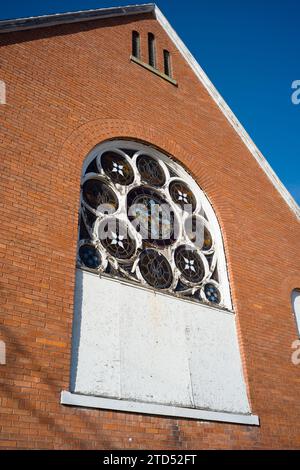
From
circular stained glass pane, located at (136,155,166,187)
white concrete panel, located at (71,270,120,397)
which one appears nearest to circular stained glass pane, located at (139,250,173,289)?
white concrete panel, located at (71,270,120,397)

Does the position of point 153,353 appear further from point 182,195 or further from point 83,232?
point 182,195

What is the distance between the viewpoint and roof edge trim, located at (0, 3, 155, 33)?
729 centimetres

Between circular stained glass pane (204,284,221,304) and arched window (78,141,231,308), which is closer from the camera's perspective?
arched window (78,141,231,308)

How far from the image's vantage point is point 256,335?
24.7 feet

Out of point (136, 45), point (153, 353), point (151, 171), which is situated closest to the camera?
point (153, 353)

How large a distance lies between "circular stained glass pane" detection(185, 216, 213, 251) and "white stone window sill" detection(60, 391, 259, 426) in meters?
3.02

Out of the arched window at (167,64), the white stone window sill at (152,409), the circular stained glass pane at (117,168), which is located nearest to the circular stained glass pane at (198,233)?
the circular stained glass pane at (117,168)

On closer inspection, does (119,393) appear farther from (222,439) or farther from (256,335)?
(256,335)

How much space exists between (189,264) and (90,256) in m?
1.98

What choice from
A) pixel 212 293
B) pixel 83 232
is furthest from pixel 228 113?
pixel 83 232

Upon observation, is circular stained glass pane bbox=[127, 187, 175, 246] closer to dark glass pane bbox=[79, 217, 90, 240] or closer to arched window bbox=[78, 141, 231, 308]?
arched window bbox=[78, 141, 231, 308]

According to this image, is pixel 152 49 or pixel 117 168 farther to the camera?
pixel 152 49

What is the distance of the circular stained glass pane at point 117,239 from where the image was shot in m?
6.86

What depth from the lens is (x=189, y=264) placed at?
7.74m
